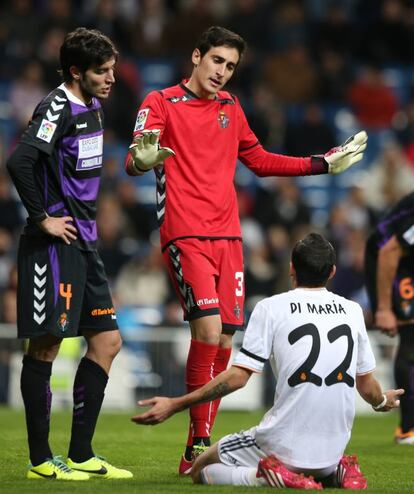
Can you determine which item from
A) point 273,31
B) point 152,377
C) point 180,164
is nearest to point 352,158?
point 180,164

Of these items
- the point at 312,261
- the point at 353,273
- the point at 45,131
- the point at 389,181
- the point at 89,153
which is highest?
the point at 45,131

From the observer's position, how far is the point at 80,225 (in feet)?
22.9

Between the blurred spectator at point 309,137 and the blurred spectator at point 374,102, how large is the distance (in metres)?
1.22

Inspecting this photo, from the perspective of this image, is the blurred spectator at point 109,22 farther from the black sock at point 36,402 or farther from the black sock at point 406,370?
the black sock at point 36,402

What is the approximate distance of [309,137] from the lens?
18078 millimetres

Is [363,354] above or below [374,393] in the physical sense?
above

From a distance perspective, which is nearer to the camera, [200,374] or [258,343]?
[258,343]

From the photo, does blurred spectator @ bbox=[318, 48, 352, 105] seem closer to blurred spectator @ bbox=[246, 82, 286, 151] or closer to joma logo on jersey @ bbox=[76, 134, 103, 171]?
blurred spectator @ bbox=[246, 82, 286, 151]

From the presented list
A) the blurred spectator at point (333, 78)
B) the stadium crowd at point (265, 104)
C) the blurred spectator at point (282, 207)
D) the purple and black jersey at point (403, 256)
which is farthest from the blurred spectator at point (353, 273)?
the purple and black jersey at point (403, 256)

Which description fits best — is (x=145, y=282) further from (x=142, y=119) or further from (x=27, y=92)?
(x=142, y=119)

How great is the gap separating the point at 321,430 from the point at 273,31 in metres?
14.4

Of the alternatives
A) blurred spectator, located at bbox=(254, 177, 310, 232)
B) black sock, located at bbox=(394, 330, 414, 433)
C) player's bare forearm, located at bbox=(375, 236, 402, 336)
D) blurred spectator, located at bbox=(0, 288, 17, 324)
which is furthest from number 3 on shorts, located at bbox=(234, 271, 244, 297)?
blurred spectator, located at bbox=(254, 177, 310, 232)

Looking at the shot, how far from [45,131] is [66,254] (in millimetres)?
669

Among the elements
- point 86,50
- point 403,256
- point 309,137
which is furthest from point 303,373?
point 309,137
